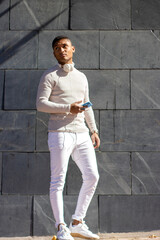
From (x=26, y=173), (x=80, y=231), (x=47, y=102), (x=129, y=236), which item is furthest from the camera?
(x=26, y=173)

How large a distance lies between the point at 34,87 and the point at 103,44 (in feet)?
3.83

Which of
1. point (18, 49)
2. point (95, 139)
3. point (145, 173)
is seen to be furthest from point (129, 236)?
point (18, 49)

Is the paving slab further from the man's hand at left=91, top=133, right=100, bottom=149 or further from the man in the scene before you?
the man's hand at left=91, top=133, right=100, bottom=149

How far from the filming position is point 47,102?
365cm

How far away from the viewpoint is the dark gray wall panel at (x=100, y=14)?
186 inches

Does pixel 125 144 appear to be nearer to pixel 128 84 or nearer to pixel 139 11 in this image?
pixel 128 84

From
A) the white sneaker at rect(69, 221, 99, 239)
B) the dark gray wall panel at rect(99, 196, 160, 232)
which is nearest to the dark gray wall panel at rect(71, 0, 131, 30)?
the dark gray wall panel at rect(99, 196, 160, 232)

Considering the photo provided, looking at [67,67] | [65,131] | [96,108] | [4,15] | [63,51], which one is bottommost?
[65,131]

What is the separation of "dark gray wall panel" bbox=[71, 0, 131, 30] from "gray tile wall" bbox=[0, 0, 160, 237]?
1 centimetres

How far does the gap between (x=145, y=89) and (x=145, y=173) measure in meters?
1.18

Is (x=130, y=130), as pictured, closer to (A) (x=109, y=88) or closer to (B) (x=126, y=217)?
(A) (x=109, y=88)

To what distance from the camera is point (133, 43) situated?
186 inches

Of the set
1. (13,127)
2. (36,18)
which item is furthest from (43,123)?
(36,18)

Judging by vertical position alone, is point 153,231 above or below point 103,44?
below
